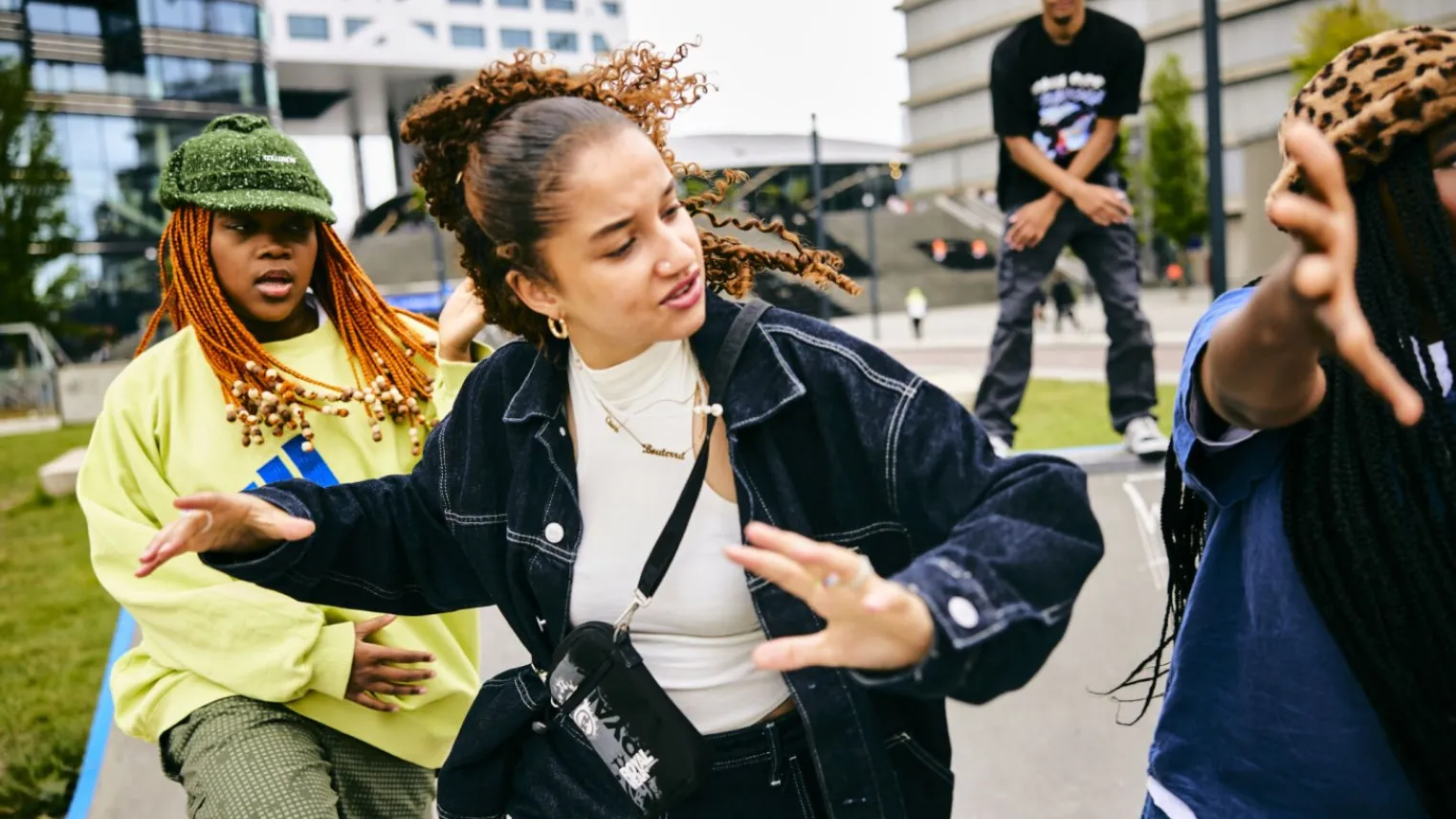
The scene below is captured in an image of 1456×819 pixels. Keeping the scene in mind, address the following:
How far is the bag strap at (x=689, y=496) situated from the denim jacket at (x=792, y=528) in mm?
26

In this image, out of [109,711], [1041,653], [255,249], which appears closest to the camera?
[1041,653]

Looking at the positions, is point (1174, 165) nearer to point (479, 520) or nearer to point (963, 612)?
point (479, 520)

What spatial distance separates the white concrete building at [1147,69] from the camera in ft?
156

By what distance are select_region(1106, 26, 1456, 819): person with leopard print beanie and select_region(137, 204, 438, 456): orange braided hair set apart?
5.67 ft

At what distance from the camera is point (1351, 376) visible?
1506 mm

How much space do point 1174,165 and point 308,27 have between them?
141 feet

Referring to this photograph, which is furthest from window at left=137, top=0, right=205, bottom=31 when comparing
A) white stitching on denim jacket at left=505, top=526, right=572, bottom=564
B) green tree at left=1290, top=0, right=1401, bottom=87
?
white stitching on denim jacket at left=505, top=526, right=572, bottom=564

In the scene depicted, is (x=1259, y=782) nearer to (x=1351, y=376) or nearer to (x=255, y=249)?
(x=1351, y=376)

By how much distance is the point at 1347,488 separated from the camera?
150 cm

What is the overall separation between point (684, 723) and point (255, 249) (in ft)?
5.07

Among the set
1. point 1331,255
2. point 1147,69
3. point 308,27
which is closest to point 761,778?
point 1331,255

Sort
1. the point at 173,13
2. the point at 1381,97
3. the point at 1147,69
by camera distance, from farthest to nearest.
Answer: the point at 1147,69, the point at 173,13, the point at 1381,97

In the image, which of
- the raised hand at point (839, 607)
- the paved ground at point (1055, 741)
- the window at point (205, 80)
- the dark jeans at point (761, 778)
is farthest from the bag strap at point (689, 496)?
the window at point (205, 80)

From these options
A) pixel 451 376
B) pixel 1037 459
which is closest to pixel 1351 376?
pixel 1037 459
